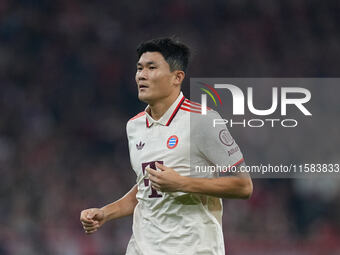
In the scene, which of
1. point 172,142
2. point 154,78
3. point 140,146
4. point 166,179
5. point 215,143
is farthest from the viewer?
point 140,146

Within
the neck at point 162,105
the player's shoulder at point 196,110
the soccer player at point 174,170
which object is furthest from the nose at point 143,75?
the player's shoulder at point 196,110

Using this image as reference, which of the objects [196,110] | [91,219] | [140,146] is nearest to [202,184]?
[196,110]

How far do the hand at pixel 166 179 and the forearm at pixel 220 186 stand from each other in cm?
4

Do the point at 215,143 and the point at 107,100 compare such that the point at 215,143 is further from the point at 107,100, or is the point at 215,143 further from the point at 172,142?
the point at 107,100

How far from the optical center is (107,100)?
39.0 ft

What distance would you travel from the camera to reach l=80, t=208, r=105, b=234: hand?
398 centimetres

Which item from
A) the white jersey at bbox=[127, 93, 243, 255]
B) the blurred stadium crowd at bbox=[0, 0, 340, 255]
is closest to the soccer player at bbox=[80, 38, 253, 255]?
the white jersey at bbox=[127, 93, 243, 255]

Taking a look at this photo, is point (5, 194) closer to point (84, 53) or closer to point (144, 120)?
point (84, 53)

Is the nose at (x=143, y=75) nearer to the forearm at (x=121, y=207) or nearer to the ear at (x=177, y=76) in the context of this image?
the ear at (x=177, y=76)

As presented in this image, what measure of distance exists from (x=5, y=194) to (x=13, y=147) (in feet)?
4.84

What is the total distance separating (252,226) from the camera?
8.95m

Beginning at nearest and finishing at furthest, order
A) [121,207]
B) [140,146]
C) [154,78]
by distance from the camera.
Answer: [154,78], [140,146], [121,207]

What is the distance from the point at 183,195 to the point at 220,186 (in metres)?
0.29

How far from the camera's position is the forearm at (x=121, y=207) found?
13.7ft
